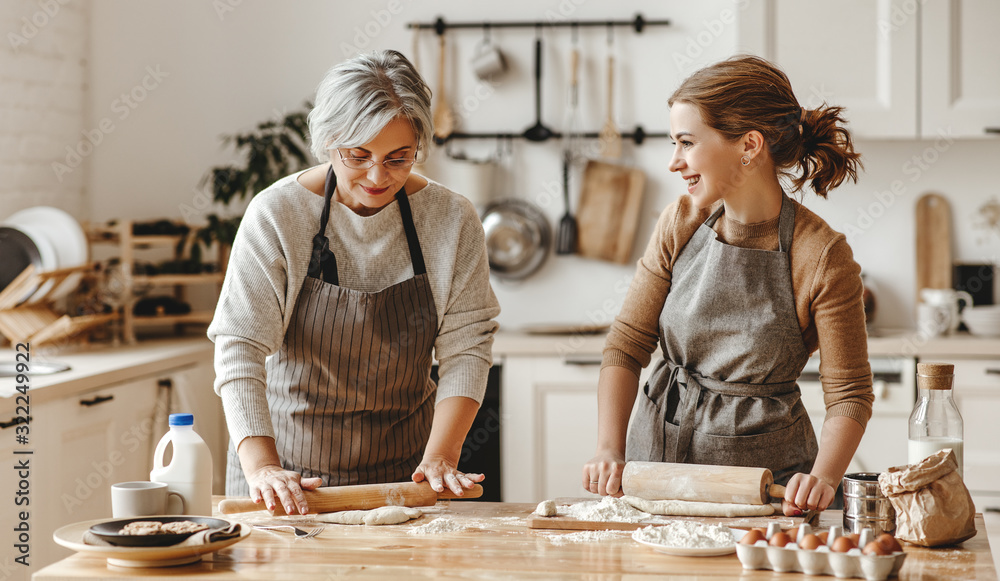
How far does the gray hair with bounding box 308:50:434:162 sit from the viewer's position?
1471 mm

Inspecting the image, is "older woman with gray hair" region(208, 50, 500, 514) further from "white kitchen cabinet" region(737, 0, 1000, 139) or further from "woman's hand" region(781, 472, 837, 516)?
"white kitchen cabinet" region(737, 0, 1000, 139)

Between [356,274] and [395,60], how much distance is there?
37 cm

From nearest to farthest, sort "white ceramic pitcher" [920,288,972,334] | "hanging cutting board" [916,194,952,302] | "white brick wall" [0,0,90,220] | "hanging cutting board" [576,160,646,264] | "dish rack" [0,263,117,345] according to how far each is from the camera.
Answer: "dish rack" [0,263,117,345]
"white brick wall" [0,0,90,220]
"white ceramic pitcher" [920,288,972,334]
"hanging cutting board" [916,194,952,302]
"hanging cutting board" [576,160,646,264]

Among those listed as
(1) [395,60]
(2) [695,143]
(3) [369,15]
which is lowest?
(2) [695,143]

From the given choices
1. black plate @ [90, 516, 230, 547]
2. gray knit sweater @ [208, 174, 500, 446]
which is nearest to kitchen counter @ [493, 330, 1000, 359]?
gray knit sweater @ [208, 174, 500, 446]

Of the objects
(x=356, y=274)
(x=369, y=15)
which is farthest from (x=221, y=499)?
(x=369, y=15)

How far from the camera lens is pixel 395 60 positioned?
156 cm

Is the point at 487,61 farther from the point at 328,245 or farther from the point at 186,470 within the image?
the point at 186,470

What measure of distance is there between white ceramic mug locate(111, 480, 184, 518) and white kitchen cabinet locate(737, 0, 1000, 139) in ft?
8.20

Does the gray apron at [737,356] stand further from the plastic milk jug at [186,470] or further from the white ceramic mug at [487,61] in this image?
the white ceramic mug at [487,61]

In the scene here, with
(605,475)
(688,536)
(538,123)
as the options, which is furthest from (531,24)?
(688,536)

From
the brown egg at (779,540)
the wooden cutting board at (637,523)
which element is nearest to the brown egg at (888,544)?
the brown egg at (779,540)

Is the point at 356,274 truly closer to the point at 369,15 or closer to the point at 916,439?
the point at 916,439

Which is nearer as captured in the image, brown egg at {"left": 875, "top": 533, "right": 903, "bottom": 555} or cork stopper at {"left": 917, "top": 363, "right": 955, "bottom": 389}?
brown egg at {"left": 875, "top": 533, "right": 903, "bottom": 555}
